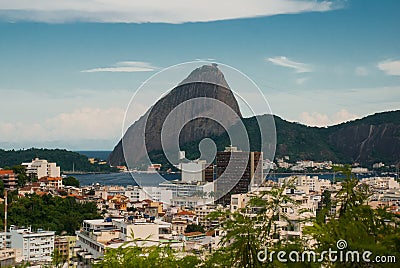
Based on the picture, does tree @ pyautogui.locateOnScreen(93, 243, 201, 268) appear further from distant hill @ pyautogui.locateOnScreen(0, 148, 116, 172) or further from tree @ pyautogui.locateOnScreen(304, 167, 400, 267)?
distant hill @ pyautogui.locateOnScreen(0, 148, 116, 172)

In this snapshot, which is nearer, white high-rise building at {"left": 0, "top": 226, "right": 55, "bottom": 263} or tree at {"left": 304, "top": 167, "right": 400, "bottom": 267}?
tree at {"left": 304, "top": 167, "right": 400, "bottom": 267}

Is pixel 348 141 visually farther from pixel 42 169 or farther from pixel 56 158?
pixel 56 158

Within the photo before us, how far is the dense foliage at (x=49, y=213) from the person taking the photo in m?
10.2

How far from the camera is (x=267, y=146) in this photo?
841 centimetres

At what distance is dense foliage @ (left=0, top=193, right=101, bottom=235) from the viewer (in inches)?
400

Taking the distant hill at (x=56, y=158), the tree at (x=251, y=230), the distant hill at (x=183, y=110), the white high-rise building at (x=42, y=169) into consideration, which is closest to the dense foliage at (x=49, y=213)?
the distant hill at (x=183, y=110)

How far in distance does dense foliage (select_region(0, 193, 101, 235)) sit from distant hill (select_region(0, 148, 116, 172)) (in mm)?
13931

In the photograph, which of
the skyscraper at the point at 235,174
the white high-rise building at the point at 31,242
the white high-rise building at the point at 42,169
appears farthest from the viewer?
the white high-rise building at the point at 42,169

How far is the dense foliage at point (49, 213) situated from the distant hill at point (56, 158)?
13931 millimetres

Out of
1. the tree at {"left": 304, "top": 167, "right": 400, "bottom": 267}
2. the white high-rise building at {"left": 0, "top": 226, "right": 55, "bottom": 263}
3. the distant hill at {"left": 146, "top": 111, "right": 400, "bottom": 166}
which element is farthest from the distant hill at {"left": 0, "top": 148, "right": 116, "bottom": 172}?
the tree at {"left": 304, "top": 167, "right": 400, "bottom": 267}

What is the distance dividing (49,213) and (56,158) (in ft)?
55.1

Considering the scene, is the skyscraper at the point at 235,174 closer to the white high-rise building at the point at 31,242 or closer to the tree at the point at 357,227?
the white high-rise building at the point at 31,242

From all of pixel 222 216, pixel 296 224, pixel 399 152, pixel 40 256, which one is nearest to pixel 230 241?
pixel 222 216

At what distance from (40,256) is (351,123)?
1772cm
